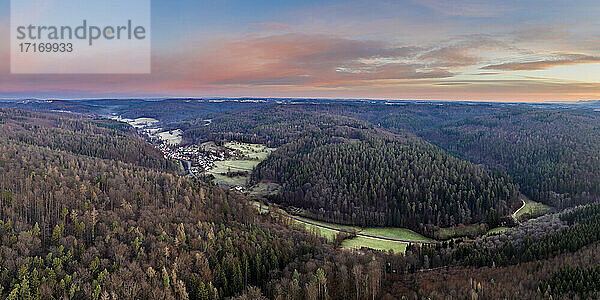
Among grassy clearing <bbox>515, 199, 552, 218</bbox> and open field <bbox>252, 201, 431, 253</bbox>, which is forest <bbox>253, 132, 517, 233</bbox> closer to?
open field <bbox>252, 201, 431, 253</bbox>

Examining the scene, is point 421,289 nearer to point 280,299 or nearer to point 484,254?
point 280,299

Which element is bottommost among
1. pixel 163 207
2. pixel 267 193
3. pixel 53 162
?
pixel 267 193

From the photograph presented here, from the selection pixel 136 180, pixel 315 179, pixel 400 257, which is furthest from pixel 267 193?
pixel 400 257

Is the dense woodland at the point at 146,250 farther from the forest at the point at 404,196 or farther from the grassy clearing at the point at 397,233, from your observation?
the forest at the point at 404,196

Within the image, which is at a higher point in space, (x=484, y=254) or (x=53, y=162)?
(x=53, y=162)

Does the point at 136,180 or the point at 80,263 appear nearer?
the point at 80,263

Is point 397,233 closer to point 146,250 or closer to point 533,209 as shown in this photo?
point 533,209

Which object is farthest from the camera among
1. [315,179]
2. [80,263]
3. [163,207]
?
[315,179]
